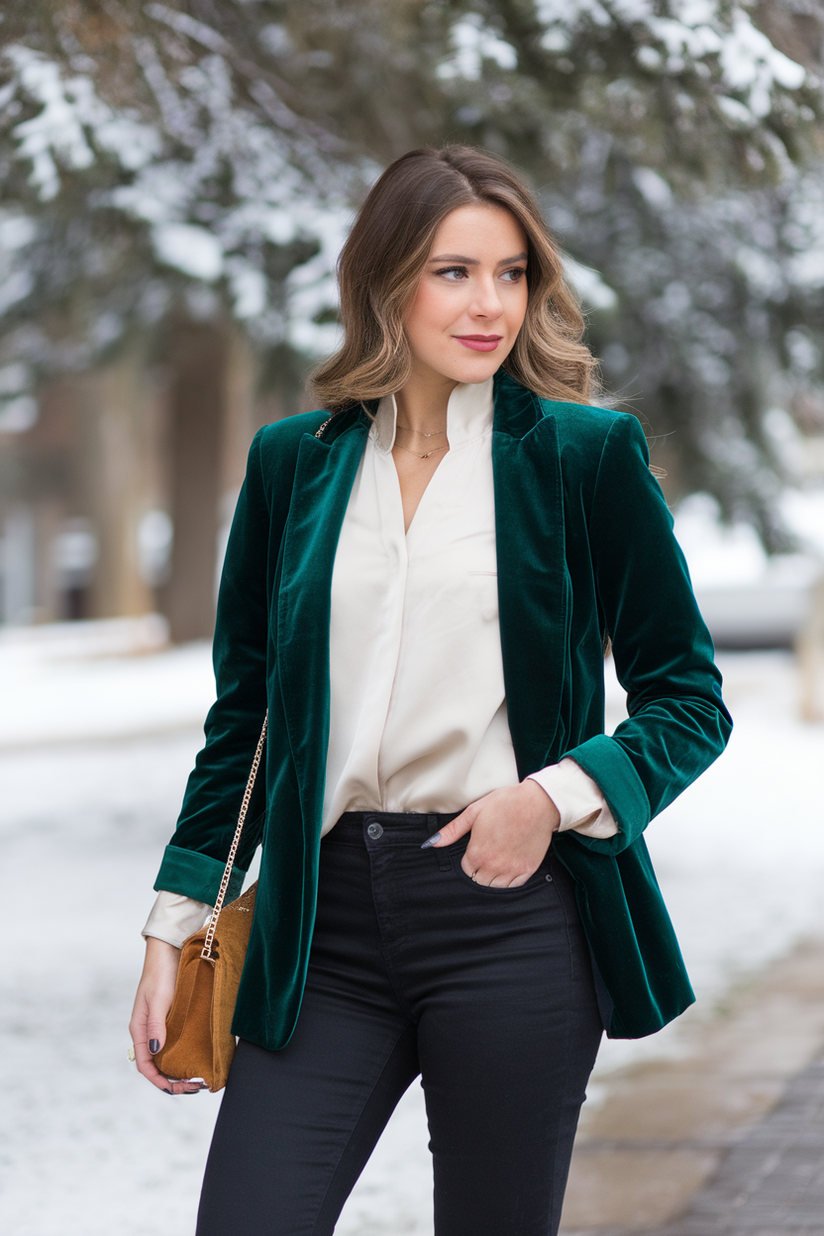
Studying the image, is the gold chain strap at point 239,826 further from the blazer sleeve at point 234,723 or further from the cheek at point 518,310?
the cheek at point 518,310

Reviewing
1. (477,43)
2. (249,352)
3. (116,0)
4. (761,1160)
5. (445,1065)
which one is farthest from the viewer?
(249,352)

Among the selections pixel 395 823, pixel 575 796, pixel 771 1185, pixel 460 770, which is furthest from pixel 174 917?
pixel 771 1185

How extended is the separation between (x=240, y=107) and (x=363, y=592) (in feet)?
16.4

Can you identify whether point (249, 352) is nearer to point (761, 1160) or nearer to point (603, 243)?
point (603, 243)

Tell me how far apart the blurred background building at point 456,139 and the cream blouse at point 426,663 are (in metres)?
0.37

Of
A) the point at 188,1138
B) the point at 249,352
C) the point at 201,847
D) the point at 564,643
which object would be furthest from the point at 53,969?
the point at 564,643

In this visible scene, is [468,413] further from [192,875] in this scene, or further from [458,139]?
[458,139]

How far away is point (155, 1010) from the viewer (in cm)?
209

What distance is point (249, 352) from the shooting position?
23.5ft

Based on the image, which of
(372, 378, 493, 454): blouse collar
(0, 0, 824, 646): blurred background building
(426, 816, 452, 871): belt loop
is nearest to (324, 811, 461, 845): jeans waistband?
(426, 816, 452, 871): belt loop

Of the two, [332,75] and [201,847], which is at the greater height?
[332,75]

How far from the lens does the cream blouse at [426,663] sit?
6.27 feet

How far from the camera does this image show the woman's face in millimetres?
2035

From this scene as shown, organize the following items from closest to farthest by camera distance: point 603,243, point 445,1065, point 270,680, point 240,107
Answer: point 445,1065 < point 270,680 < point 240,107 < point 603,243
